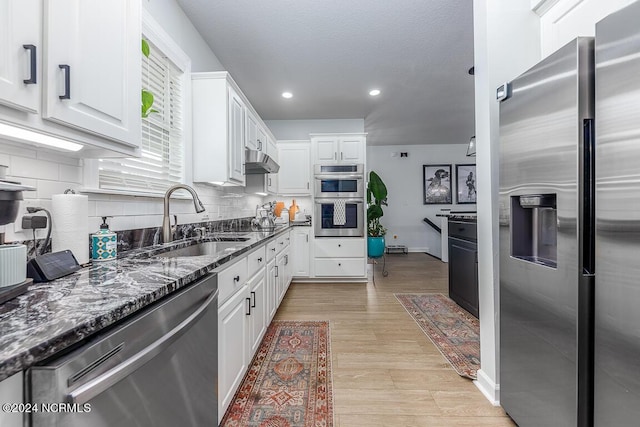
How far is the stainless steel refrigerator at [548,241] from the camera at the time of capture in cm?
112

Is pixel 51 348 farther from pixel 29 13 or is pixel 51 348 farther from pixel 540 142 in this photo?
pixel 540 142

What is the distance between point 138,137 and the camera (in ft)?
4.67

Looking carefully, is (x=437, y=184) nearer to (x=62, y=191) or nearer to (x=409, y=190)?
(x=409, y=190)

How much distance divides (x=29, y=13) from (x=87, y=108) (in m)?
0.29

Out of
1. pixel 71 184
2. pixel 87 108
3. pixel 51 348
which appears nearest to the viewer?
pixel 51 348

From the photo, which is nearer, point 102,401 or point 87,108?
point 102,401

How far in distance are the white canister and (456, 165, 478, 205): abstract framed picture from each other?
8319 mm

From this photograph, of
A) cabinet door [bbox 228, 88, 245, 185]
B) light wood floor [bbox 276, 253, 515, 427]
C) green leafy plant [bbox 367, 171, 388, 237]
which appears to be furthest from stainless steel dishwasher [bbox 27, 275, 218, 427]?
green leafy plant [bbox 367, 171, 388, 237]

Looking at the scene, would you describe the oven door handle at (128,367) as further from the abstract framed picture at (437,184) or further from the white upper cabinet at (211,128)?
the abstract framed picture at (437,184)

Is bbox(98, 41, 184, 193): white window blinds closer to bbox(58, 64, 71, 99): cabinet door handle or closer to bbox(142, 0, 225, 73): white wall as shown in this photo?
bbox(142, 0, 225, 73): white wall

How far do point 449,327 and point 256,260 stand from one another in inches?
77.1

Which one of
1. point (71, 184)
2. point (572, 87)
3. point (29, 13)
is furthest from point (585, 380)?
point (71, 184)

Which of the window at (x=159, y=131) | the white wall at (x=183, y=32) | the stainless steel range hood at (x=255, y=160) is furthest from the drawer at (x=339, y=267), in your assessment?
the white wall at (x=183, y=32)

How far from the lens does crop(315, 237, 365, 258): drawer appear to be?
15.1 ft
